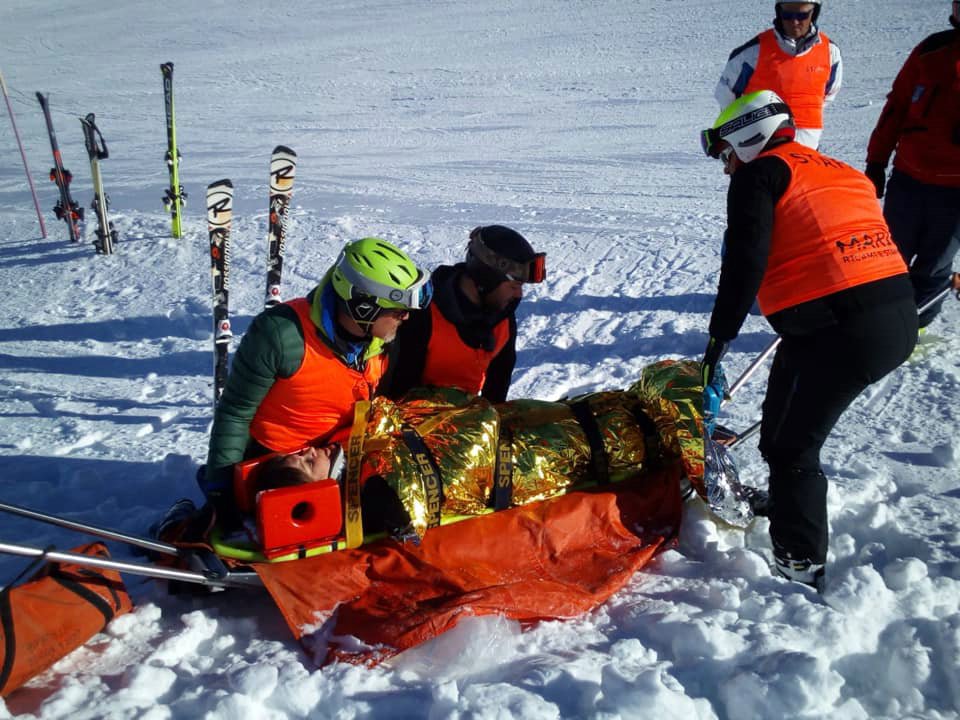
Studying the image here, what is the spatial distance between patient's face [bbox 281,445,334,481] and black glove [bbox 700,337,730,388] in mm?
1509

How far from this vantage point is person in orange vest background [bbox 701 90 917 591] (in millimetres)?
2576

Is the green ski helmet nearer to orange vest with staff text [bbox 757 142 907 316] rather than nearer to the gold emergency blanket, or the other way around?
the gold emergency blanket

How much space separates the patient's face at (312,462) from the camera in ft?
9.52

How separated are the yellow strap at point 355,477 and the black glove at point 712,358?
1.35 meters

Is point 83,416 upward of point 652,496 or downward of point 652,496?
downward

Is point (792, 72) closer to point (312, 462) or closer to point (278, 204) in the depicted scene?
point (278, 204)

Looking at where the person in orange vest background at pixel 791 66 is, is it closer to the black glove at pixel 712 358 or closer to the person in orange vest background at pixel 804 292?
the person in orange vest background at pixel 804 292

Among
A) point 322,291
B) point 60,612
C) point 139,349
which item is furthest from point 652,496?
point 139,349

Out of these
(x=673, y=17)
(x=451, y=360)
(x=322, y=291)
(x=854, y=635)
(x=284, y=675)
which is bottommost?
(x=284, y=675)

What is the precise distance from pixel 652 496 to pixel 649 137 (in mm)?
8671

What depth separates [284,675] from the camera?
7.83 ft

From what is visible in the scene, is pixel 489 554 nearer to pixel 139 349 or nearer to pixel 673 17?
pixel 139 349

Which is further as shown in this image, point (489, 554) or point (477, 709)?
point (489, 554)

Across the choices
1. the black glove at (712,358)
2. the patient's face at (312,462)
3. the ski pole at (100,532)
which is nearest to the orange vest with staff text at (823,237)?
the black glove at (712,358)
